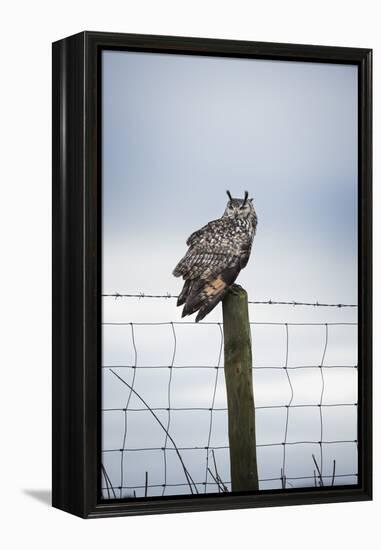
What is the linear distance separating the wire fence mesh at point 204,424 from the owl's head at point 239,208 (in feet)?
1.72

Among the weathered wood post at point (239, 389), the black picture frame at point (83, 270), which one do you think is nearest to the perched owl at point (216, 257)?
the weathered wood post at point (239, 389)

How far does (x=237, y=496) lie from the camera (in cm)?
850

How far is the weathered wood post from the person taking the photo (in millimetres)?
8547

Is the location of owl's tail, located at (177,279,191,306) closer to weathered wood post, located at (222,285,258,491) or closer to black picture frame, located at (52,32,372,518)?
weathered wood post, located at (222,285,258,491)

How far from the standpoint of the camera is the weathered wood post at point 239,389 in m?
8.55

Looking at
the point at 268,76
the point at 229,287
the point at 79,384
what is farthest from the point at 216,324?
the point at 268,76

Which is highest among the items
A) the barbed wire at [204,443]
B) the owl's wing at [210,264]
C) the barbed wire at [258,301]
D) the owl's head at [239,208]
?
the owl's head at [239,208]

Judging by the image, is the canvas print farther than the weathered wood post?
No

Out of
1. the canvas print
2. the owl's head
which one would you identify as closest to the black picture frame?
the canvas print

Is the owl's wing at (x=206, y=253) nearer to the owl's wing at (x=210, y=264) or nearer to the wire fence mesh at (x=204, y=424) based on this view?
the owl's wing at (x=210, y=264)

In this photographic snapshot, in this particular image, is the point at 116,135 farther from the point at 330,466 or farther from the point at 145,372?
the point at 330,466

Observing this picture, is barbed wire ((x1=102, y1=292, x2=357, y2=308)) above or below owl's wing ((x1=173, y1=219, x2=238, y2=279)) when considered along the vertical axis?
below

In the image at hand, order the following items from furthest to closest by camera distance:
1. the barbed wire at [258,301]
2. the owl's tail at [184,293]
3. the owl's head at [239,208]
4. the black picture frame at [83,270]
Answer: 1. the owl's head at [239,208]
2. the owl's tail at [184,293]
3. the barbed wire at [258,301]
4. the black picture frame at [83,270]

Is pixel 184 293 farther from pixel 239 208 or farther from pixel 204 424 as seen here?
pixel 204 424
